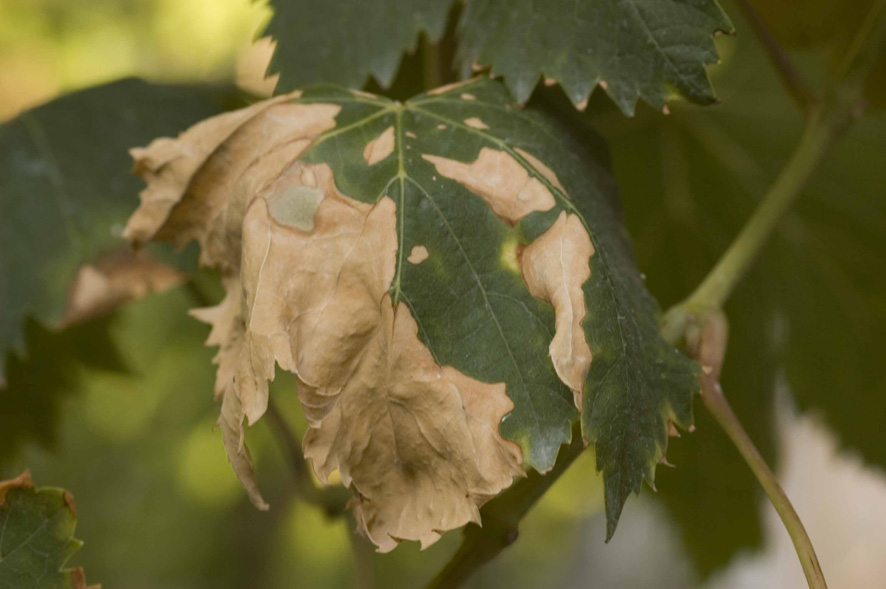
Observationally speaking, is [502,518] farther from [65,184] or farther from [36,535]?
[65,184]

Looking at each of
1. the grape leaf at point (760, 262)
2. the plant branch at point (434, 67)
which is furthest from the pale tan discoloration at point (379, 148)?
Result: the grape leaf at point (760, 262)

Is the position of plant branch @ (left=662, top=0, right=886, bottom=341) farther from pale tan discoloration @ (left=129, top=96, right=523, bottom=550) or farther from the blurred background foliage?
pale tan discoloration @ (left=129, top=96, right=523, bottom=550)

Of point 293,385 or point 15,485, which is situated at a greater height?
point 15,485

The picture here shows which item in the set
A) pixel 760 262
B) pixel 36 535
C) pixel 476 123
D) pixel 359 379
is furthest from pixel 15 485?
pixel 760 262

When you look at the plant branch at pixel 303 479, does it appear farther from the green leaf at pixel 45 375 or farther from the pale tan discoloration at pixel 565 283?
the pale tan discoloration at pixel 565 283

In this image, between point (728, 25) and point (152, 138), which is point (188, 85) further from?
point (728, 25)

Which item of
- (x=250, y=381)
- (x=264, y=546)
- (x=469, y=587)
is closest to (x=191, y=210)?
(x=250, y=381)
